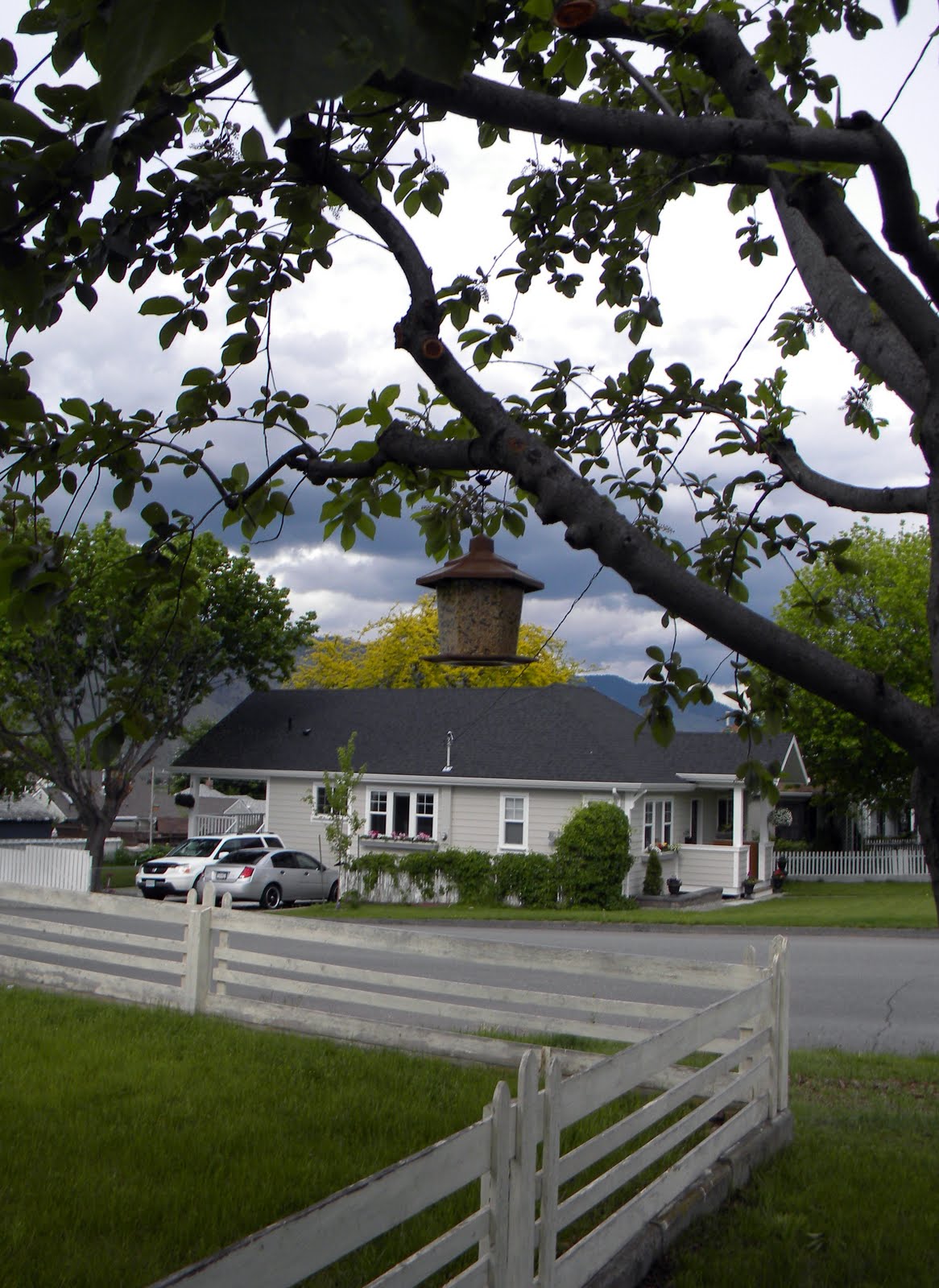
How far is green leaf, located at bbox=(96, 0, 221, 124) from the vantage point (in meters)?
0.89

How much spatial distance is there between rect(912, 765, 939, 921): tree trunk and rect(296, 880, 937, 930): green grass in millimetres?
19822

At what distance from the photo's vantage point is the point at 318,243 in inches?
212

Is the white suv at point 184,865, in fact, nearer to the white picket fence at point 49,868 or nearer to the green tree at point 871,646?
the white picket fence at point 49,868

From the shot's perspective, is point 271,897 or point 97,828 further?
point 97,828

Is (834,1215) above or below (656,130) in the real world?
below

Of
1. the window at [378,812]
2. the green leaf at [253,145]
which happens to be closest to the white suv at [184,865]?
the window at [378,812]

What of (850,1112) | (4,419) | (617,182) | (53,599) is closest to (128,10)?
(4,419)

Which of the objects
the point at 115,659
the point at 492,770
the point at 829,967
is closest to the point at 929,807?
the point at 829,967

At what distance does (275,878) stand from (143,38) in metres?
26.6

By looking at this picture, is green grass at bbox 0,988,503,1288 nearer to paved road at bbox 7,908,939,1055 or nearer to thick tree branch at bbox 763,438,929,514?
paved road at bbox 7,908,939,1055

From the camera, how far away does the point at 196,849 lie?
28.2m

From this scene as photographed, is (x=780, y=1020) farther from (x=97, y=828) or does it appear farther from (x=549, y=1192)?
(x=97, y=828)

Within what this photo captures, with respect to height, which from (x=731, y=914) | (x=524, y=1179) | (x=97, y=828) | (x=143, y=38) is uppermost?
(x=143, y=38)

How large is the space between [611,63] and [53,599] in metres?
4.74
